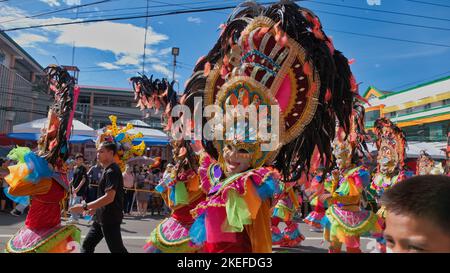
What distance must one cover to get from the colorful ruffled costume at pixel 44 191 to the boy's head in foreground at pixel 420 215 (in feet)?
10.6

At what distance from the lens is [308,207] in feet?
40.0

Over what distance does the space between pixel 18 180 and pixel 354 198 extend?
163 inches

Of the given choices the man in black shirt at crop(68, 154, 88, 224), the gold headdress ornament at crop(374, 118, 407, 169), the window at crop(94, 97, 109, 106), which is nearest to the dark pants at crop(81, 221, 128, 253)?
the man in black shirt at crop(68, 154, 88, 224)

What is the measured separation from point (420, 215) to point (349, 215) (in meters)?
4.34

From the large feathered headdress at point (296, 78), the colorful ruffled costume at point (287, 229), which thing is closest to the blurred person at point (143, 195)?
the colorful ruffled costume at point (287, 229)

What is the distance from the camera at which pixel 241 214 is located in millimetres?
2297

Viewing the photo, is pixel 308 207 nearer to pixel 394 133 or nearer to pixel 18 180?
pixel 394 133

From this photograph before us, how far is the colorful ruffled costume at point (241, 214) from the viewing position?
234 cm

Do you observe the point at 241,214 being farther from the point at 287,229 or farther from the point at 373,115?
the point at 373,115

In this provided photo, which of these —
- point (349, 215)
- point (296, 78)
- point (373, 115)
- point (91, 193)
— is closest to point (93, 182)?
point (91, 193)

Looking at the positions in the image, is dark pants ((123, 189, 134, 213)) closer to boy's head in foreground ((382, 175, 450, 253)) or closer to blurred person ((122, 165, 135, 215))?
blurred person ((122, 165, 135, 215))

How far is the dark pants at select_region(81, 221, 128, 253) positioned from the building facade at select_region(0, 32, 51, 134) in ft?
66.2

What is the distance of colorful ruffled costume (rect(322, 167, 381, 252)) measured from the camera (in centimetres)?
509
